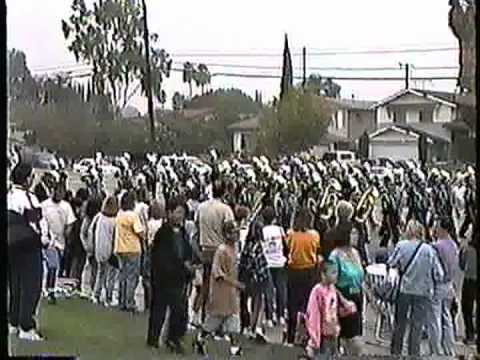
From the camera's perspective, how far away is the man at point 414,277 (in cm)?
636

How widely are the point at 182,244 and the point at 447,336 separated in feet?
7.36

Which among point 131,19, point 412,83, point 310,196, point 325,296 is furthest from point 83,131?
point 310,196

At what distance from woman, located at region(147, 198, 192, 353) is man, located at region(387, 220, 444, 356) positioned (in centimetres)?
139

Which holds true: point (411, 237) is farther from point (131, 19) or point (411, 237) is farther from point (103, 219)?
point (131, 19)

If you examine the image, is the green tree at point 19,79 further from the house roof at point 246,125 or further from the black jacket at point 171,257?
the black jacket at point 171,257

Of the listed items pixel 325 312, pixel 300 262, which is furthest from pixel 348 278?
pixel 300 262

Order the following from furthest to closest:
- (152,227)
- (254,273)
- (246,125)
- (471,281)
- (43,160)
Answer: (254,273) < (152,227) < (246,125) < (43,160) < (471,281)

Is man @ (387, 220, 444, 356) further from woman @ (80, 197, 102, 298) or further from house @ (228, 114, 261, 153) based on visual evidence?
woman @ (80, 197, 102, 298)

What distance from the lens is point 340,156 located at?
5.05 meters

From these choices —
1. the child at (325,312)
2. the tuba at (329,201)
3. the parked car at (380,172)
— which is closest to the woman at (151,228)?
the tuba at (329,201)

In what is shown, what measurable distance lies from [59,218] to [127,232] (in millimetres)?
1205

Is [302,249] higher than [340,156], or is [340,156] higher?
[340,156]

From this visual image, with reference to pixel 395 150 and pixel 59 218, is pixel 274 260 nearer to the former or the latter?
pixel 59 218

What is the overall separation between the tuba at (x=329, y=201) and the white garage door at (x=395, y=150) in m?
2.10
